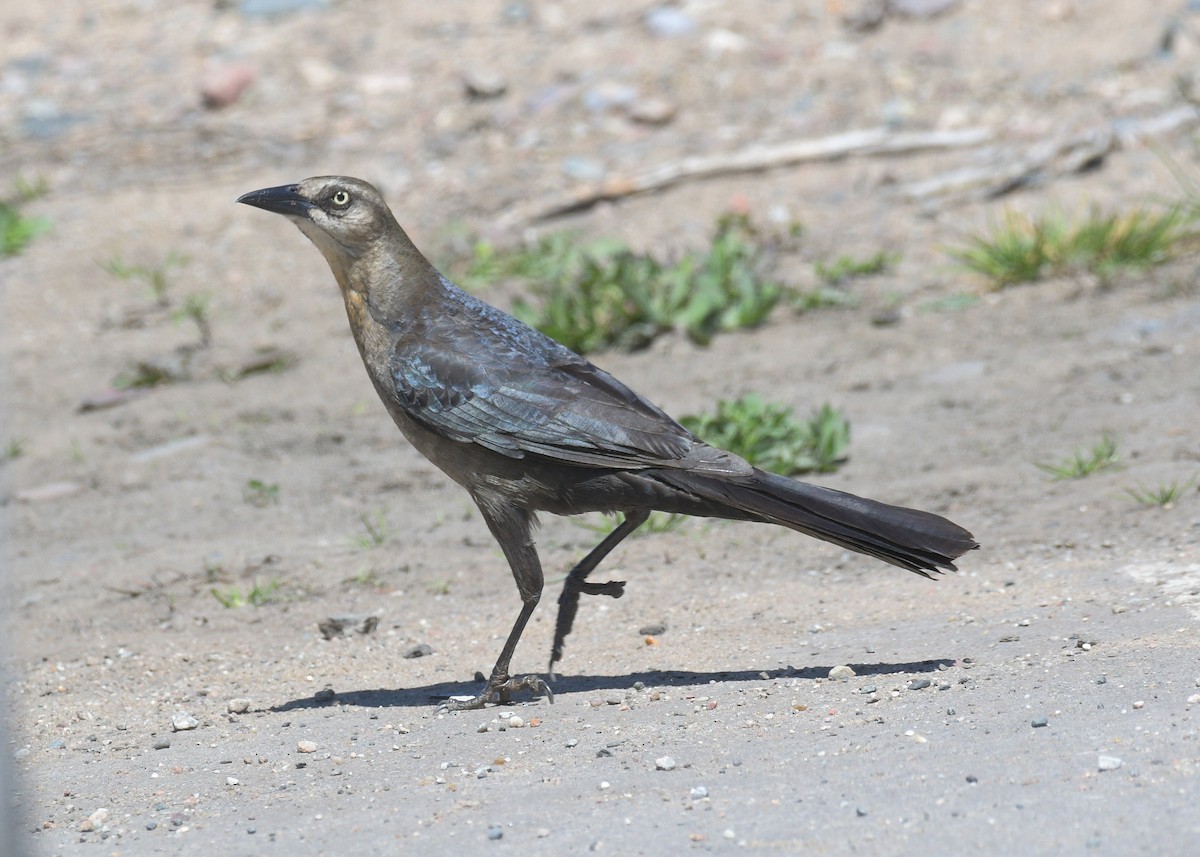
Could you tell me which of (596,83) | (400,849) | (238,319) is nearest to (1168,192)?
(596,83)

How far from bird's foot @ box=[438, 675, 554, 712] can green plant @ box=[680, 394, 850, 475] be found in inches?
81.8

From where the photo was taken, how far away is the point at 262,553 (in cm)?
603

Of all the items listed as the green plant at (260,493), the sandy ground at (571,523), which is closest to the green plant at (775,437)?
the sandy ground at (571,523)

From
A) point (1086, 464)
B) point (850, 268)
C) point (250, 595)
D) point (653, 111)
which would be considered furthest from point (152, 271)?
point (1086, 464)

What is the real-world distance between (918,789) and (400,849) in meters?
1.14

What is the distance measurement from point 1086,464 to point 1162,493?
549 mm

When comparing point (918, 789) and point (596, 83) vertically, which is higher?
point (596, 83)

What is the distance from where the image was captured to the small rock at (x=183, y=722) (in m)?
4.42

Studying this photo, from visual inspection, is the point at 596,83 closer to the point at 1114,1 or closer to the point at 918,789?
the point at 1114,1

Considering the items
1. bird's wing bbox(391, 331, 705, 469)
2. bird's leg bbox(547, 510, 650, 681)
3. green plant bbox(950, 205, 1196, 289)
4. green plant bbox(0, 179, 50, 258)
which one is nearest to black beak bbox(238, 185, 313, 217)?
bird's wing bbox(391, 331, 705, 469)

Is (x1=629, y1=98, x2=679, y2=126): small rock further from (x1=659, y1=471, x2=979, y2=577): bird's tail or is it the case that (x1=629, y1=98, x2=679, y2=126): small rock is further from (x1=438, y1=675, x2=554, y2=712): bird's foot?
(x1=438, y1=675, x2=554, y2=712): bird's foot

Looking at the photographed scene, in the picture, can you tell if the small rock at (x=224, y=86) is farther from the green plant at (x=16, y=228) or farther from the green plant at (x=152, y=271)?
the green plant at (x=152, y=271)

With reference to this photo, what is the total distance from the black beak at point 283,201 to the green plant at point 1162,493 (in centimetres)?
310

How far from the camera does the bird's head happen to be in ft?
15.7
